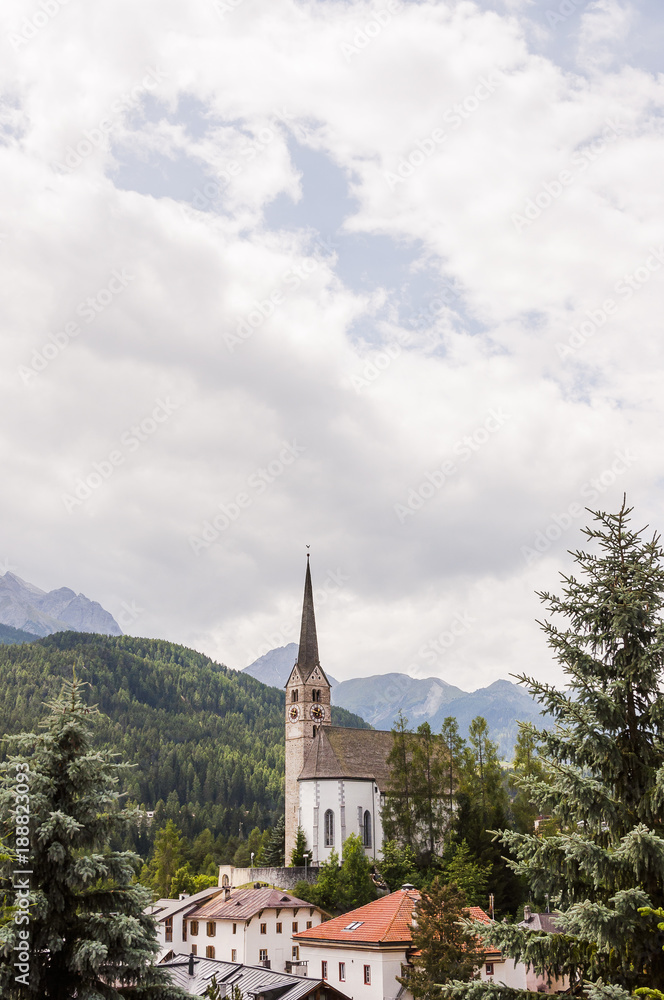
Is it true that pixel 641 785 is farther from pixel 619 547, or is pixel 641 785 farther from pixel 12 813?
pixel 12 813

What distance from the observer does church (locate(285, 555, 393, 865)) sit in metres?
70.9

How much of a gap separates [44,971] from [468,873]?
139ft

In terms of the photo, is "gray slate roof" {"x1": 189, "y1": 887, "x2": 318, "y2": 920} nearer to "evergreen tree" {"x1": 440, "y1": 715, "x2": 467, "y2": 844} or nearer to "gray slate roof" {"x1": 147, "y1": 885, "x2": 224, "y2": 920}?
"gray slate roof" {"x1": 147, "y1": 885, "x2": 224, "y2": 920}

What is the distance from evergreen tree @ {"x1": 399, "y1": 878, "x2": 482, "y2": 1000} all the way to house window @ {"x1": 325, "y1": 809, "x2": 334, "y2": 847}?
38.4 metres

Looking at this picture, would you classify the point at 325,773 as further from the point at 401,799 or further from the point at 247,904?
the point at 247,904

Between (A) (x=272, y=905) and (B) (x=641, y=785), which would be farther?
(A) (x=272, y=905)

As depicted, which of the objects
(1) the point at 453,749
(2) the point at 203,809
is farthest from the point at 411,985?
(2) the point at 203,809

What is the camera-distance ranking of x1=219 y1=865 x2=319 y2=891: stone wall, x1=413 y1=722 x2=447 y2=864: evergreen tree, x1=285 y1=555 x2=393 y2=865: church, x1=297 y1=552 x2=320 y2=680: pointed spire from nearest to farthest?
1. x1=413 y1=722 x2=447 y2=864: evergreen tree
2. x1=219 y1=865 x2=319 y2=891: stone wall
3. x1=285 y1=555 x2=393 y2=865: church
4. x1=297 y1=552 x2=320 y2=680: pointed spire

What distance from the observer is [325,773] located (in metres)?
72.2

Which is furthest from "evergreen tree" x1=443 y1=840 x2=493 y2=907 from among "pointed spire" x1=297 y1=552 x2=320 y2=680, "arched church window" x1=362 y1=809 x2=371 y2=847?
"pointed spire" x1=297 y1=552 x2=320 y2=680

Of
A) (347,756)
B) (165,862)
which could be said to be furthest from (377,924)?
(165,862)

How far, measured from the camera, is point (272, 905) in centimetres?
5206

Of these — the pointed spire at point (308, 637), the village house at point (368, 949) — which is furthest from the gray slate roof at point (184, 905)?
the pointed spire at point (308, 637)

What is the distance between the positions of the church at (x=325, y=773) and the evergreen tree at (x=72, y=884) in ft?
189
